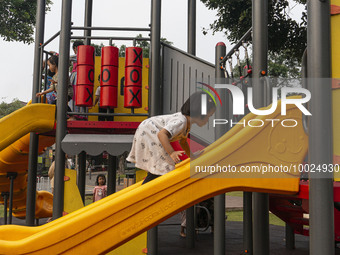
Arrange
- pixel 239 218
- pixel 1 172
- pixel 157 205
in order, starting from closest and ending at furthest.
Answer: pixel 157 205 < pixel 1 172 < pixel 239 218

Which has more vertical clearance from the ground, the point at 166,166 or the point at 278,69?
the point at 278,69

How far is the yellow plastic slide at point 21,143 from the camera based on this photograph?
5512mm

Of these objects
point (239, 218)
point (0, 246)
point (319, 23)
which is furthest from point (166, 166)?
point (239, 218)

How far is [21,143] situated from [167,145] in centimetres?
475

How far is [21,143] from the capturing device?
716cm

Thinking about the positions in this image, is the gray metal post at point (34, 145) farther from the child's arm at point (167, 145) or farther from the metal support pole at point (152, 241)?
the child's arm at point (167, 145)

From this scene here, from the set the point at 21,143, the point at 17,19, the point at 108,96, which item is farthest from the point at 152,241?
the point at 17,19

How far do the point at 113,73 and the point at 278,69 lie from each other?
21.1 m

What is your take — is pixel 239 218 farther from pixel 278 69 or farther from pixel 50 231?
pixel 278 69

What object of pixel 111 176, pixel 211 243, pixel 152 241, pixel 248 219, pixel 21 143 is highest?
pixel 21 143

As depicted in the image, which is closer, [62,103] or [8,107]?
[62,103]

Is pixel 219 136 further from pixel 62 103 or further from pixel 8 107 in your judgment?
pixel 8 107

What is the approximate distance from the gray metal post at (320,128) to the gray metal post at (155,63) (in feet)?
9.57

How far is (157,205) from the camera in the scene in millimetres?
3025
